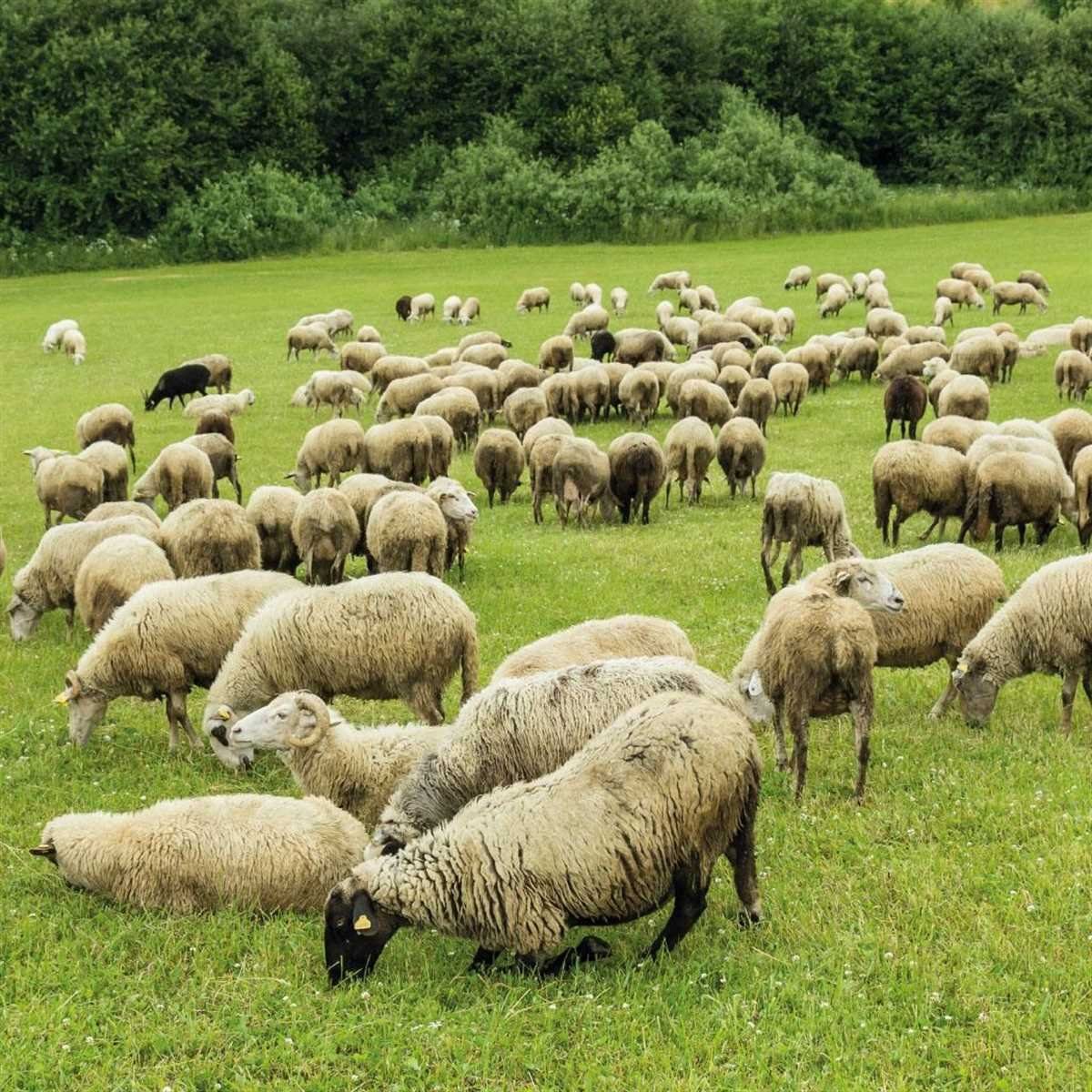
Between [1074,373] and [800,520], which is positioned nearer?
[800,520]

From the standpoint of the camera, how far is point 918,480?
538 inches

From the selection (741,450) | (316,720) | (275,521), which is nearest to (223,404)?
(741,450)

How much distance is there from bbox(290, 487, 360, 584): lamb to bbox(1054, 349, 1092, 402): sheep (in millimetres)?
14706

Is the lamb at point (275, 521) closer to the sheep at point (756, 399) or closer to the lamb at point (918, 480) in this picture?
the lamb at point (918, 480)

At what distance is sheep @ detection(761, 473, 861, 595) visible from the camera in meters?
12.3

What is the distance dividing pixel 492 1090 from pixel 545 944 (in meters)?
0.86

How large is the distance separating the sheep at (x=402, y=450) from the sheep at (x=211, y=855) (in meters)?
9.66

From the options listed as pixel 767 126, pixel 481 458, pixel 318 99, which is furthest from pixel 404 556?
pixel 318 99

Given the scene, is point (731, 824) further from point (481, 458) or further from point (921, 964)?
point (481, 458)

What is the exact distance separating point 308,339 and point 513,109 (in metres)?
35.8

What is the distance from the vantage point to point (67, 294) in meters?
45.3

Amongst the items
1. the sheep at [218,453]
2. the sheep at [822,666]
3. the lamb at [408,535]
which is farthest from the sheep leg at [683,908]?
the sheep at [218,453]

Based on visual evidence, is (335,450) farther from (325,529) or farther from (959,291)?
(959,291)

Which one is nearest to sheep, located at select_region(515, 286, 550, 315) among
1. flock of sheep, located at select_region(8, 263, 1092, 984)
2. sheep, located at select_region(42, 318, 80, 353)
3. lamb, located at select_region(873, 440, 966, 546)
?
sheep, located at select_region(42, 318, 80, 353)
